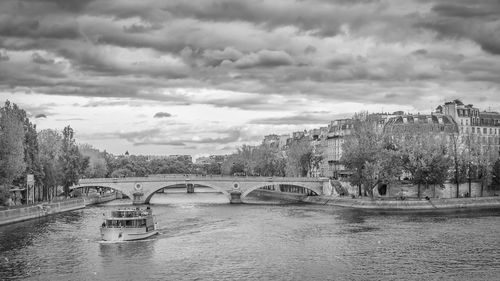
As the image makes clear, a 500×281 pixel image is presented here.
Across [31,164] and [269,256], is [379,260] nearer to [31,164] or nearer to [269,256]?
[269,256]

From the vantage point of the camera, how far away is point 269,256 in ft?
184

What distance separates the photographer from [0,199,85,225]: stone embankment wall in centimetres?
7729

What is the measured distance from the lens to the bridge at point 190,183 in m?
120

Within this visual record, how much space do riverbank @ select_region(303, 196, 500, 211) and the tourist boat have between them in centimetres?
4219

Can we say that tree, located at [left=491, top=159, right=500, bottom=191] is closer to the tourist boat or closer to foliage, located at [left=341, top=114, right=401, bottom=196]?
foliage, located at [left=341, top=114, right=401, bottom=196]

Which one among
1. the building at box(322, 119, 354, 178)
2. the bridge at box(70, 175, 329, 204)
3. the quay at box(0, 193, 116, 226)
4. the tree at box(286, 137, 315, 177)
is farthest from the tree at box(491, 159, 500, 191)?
the quay at box(0, 193, 116, 226)

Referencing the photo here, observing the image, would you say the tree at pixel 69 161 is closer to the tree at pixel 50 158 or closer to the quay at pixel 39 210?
the tree at pixel 50 158

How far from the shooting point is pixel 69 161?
374ft

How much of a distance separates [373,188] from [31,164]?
58076mm

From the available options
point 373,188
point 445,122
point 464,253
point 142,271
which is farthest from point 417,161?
point 142,271

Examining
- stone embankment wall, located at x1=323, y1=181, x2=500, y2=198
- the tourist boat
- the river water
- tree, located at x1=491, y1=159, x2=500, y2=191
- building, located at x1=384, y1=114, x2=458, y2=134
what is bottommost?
the river water

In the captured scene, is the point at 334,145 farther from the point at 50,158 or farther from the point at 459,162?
the point at 50,158

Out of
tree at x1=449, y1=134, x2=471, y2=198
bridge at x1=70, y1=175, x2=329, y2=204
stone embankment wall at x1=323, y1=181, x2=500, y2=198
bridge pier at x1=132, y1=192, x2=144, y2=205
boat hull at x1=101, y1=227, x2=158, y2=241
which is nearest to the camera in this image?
boat hull at x1=101, y1=227, x2=158, y2=241

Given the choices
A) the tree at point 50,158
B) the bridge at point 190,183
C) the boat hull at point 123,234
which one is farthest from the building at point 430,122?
the boat hull at point 123,234
